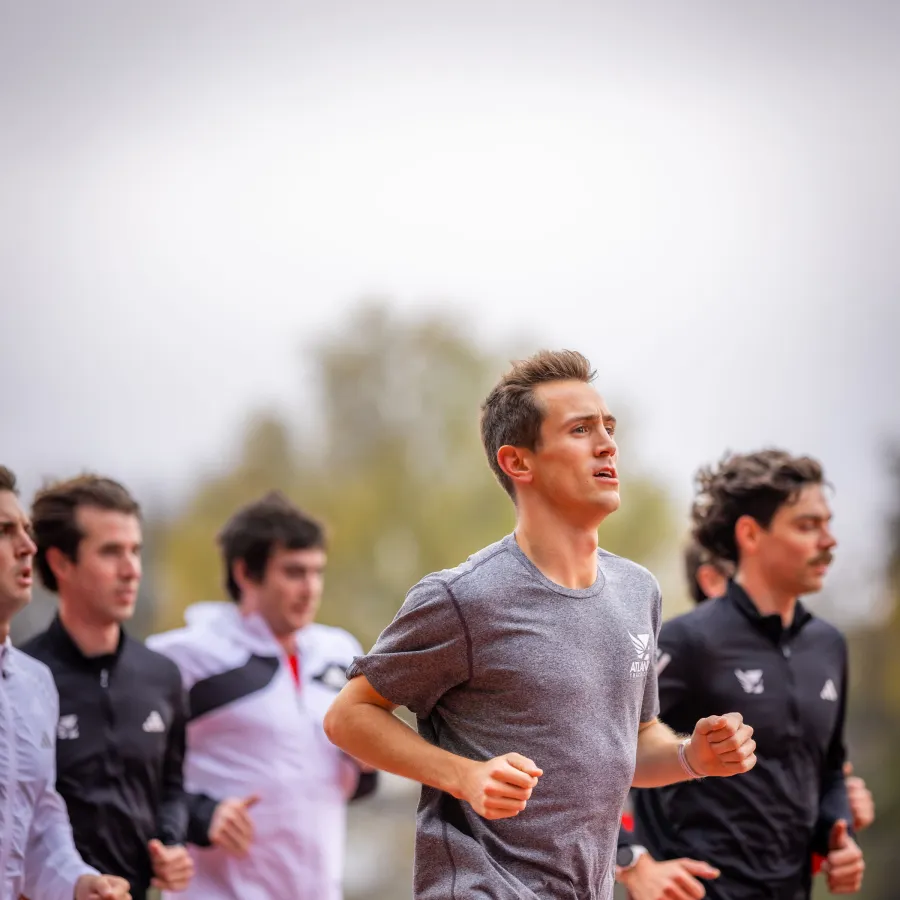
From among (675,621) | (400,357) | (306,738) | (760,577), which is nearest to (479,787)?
(675,621)

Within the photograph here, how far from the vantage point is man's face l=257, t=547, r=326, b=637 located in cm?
474

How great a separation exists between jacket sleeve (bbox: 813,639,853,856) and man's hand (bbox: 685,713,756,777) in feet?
4.71

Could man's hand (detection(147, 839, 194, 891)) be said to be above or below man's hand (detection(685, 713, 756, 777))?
below

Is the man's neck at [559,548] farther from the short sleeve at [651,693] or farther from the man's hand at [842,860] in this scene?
the man's hand at [842,860]

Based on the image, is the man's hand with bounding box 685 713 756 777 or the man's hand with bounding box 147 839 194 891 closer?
the man's hand with bounding box 685 713 756 777

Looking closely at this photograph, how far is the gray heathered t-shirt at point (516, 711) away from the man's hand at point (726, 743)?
0.16 metres

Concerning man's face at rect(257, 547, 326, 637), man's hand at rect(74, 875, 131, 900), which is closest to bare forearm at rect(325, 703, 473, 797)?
man's hand at rect(74, 875, 131, 900)

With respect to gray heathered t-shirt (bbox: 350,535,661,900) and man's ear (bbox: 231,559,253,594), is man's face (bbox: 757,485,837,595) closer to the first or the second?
gray heathered t-shirt (bbox: 350,535,661,900)

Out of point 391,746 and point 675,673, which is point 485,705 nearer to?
point 391,746

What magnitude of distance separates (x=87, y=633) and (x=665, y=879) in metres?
1.81

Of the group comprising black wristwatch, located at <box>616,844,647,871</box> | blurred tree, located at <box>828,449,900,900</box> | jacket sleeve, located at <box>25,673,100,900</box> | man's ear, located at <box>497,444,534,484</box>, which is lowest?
blurred tree, located at <box>828,449,900,900</box>

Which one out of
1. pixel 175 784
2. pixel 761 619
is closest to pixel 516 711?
pixel 761 619

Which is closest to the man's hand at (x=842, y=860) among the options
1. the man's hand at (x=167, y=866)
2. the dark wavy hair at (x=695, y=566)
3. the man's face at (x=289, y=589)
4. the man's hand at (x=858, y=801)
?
the man's hand at (x=858, y=801)

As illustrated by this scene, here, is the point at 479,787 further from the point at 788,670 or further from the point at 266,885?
the point at 266,885
